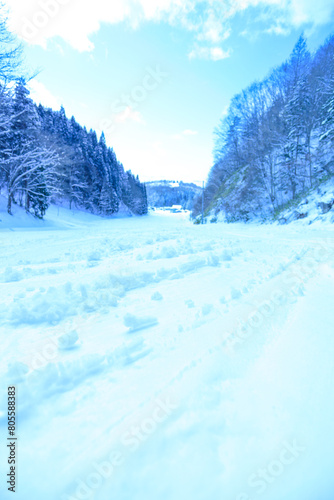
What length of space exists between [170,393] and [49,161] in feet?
59.0

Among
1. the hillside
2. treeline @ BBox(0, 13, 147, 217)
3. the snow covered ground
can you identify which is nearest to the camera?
the snow covered ground

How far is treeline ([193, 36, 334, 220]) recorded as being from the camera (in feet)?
52.9

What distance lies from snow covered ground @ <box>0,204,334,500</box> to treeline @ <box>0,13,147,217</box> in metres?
12.9

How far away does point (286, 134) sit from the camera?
1809 centimetres

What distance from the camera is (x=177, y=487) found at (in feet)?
2.66

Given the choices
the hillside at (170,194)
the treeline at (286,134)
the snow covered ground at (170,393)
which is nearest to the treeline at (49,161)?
the snow covered ground at (170,393)

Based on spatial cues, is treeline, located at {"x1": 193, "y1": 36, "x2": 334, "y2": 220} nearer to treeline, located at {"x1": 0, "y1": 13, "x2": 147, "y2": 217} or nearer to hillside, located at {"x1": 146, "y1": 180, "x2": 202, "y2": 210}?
treeline, located at {"x1": 0, "y1": 13, "x2": 147, "y2": 217}

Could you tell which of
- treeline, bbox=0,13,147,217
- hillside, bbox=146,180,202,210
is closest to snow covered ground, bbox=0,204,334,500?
treeline, bbox=0,13,147,217

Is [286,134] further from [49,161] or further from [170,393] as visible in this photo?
[170,393]

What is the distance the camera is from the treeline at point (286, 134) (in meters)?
16.1

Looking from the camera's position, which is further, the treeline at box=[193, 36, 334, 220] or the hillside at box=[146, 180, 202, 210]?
the hillside at box=[146, 180, 202, 210]

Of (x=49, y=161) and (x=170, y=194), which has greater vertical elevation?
(x=170, y=194)

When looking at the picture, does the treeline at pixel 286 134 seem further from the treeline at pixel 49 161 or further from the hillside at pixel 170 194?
the hillside at pixel 170 194

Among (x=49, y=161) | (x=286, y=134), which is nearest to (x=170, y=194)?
(x=286, y=134)
